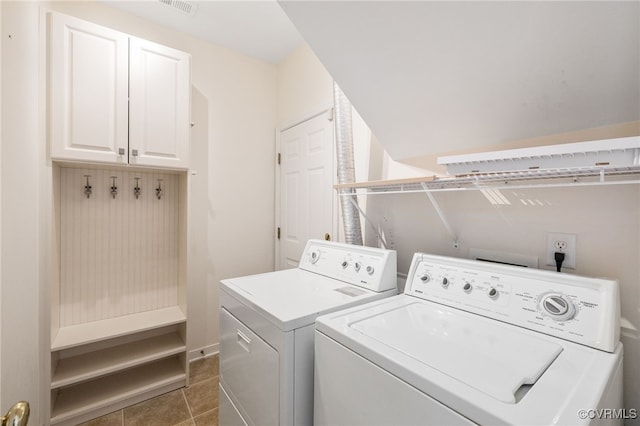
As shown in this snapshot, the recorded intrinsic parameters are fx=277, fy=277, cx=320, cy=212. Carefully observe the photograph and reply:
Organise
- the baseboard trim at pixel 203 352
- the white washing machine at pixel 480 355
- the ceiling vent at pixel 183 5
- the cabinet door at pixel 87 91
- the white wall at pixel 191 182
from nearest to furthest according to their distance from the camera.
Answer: the white washing machine at pixel 480 355 → the white wall at pixel 191 182 → the cabinet door at pixel 87 91 → the ceiling vent at pixel 183 5 → the baseboard trim at pixel 203 352

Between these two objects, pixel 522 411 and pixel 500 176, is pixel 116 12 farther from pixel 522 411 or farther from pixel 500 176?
pixel 522 411

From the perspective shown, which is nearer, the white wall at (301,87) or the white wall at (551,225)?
the white wall at (551,225)

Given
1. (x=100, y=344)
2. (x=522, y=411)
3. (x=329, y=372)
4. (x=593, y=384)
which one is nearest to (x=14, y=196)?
(x=100, y=344)

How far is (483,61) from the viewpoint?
1.00 metres

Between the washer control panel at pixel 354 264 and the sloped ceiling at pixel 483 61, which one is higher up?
the sloped ceiling at pixel 483 61

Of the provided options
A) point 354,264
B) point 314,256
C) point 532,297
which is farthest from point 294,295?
point 532,297

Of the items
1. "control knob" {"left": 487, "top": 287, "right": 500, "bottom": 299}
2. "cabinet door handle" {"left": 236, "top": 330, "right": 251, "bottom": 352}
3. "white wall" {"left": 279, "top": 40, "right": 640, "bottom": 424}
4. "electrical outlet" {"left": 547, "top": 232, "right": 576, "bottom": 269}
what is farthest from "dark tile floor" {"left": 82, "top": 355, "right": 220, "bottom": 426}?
"electrical outlet" {"left": 547, "top": 232, "right": 576, "bottom": 269}

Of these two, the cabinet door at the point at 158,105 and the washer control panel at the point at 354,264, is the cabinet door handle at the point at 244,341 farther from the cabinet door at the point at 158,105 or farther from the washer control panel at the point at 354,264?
the cabinet door at the point at 158,105

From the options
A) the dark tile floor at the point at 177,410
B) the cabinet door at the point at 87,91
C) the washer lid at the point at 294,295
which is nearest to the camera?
the washer lid at the point at 294,295

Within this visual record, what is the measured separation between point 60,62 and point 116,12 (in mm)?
770

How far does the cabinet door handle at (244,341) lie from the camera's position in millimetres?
1221

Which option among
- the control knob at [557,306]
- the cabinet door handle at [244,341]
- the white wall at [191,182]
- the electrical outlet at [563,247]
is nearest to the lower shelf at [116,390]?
the white wall at [191,182]

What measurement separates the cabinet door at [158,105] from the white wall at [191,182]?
12.9 inches

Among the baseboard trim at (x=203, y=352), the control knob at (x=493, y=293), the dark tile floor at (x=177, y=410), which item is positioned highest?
the control knob at (x=493, y=293)
